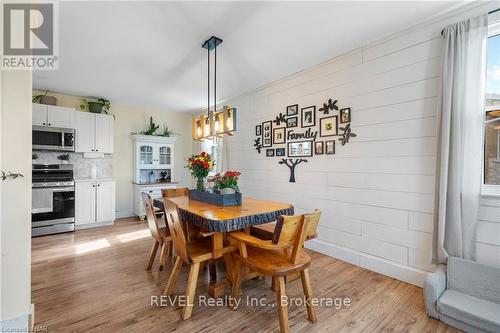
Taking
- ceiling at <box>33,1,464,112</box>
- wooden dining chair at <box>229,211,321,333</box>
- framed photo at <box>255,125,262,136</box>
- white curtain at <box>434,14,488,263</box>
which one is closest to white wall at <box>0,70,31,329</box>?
ceiling at <box>33,1,464,112</box>

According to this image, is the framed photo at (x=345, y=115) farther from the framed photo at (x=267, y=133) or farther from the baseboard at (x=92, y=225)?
the baseboard at (x=92, y=225)

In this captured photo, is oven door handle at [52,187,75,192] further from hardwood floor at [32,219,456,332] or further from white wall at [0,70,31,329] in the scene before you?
white wall at [0,70,31,329]

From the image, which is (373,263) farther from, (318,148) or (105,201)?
(105,201)

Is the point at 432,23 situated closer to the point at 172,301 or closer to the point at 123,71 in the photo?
the point at 172,301

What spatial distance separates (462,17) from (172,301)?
12.1ft

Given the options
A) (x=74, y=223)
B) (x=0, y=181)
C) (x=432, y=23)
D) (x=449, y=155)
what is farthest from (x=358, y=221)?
(x=74, y=223)

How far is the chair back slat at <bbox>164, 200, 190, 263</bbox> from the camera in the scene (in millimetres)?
1907

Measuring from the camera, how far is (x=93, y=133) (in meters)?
4.61

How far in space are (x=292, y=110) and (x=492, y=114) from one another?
2.18 m

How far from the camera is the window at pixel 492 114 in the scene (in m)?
1.98

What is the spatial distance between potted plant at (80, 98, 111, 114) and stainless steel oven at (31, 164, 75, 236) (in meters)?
1.29

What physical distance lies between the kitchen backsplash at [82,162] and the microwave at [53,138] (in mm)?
309

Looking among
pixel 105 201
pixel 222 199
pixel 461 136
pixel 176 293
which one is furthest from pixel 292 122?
pixel 105 201

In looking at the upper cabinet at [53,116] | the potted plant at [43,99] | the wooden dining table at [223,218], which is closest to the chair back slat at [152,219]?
the wooden dining table at [223,218]
